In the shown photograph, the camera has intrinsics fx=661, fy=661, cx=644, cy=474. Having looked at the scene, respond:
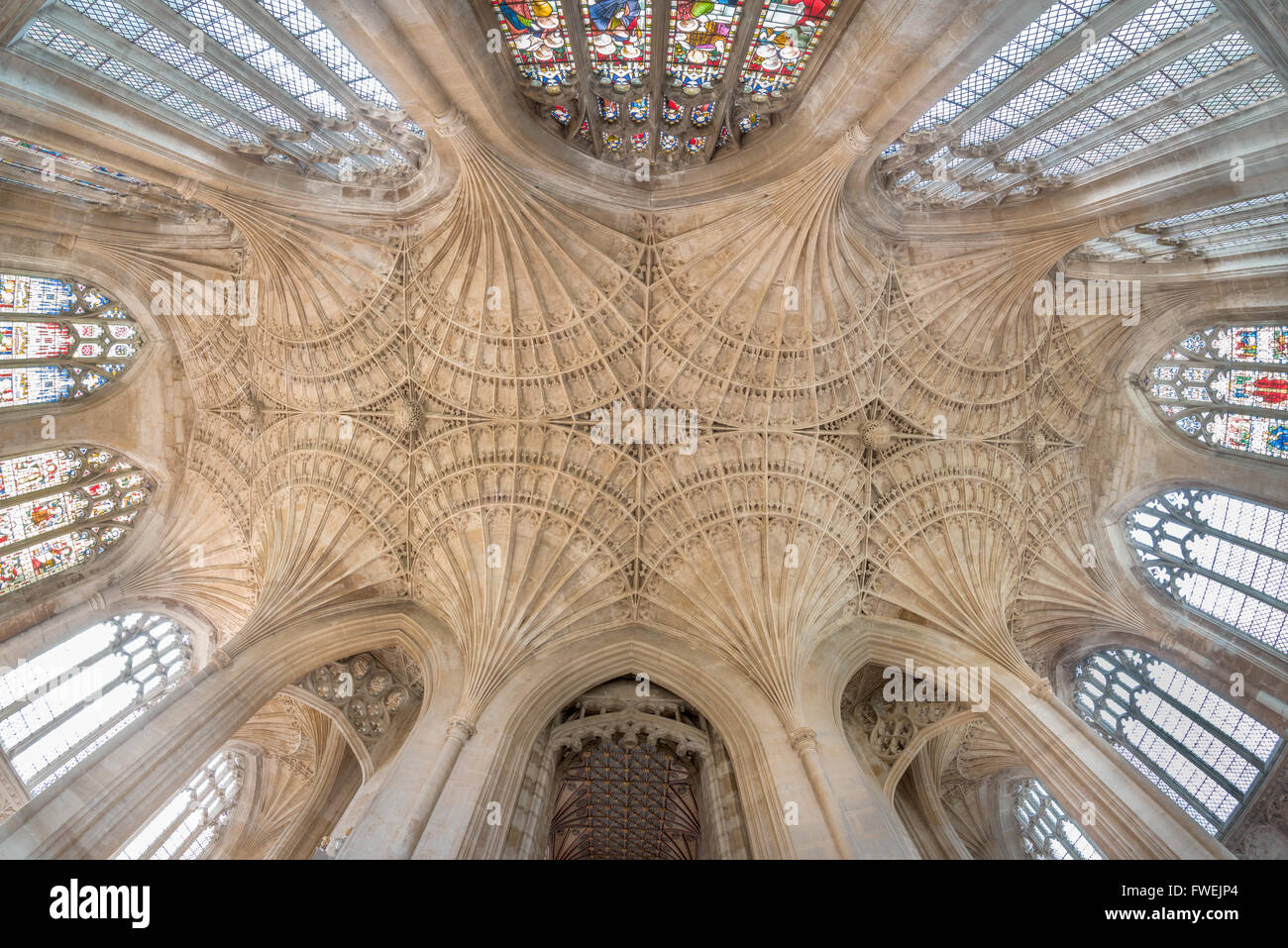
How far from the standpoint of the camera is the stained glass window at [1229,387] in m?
12.3

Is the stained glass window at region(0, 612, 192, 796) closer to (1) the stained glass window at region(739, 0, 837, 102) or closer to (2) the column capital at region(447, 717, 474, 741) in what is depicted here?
(2) the column capital at region(447, 717, 474, 741)

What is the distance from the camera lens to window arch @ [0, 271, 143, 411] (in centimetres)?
1196

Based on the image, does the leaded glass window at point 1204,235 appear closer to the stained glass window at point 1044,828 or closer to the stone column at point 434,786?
the stained glass window at point 1044,828

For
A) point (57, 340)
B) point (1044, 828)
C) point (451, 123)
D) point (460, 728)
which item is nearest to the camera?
point (451, 123)

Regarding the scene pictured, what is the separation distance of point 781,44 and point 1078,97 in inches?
177

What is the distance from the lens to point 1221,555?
518 inches

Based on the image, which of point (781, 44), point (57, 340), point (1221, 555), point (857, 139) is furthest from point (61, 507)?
point (1221, 555)

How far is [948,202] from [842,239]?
217 centimetres

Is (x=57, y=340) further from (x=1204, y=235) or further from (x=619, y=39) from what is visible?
(x=1204, y=235)

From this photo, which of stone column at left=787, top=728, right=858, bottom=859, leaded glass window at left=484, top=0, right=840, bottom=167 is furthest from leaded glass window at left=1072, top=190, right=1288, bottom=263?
stone column at left=787, top=728, right=858, bottom=859

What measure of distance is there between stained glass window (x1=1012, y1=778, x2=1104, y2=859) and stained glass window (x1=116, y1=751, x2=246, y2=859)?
18.7 metres

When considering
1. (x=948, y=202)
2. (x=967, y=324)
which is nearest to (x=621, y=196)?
(x=948, y=202)

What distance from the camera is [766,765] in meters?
11.2
